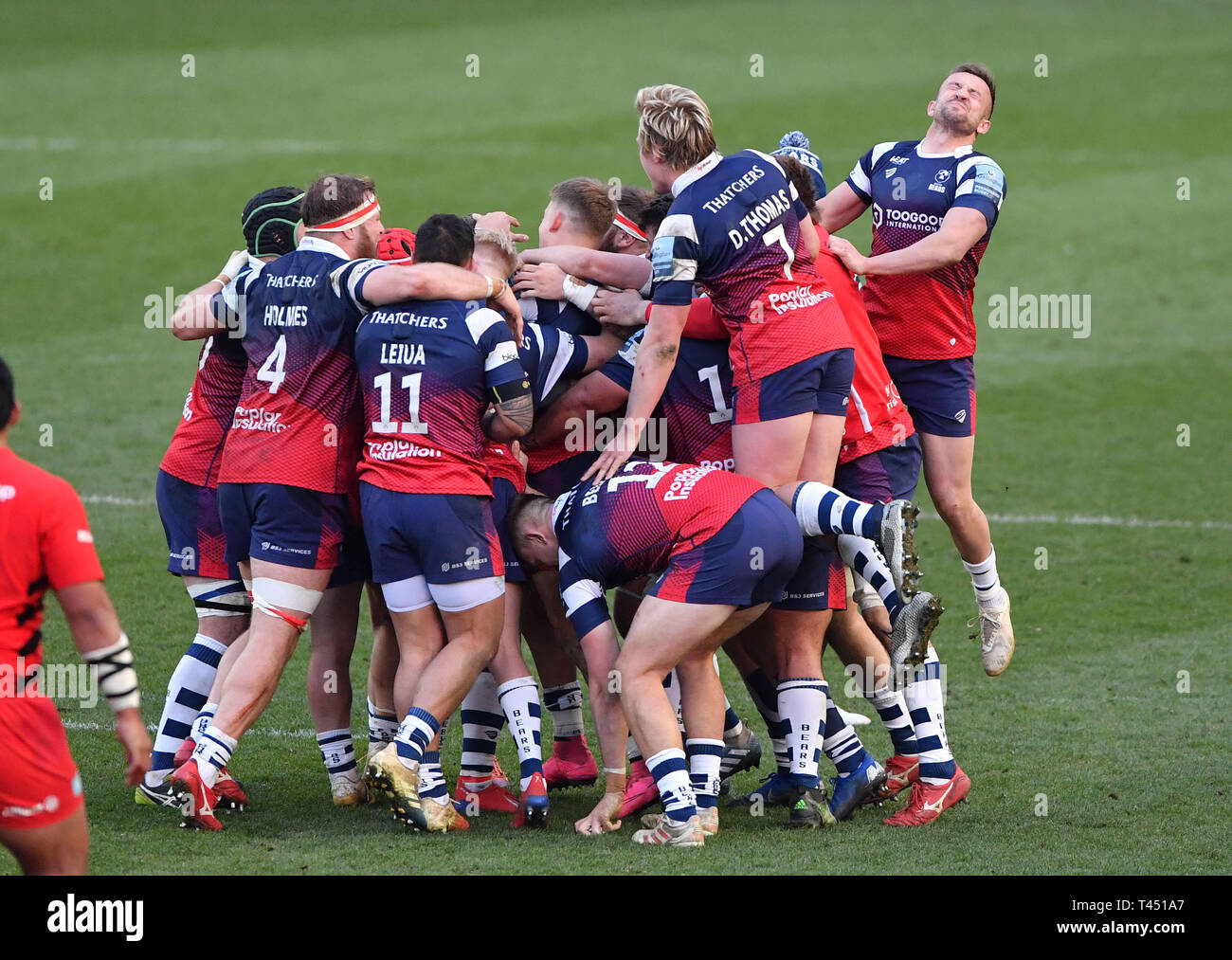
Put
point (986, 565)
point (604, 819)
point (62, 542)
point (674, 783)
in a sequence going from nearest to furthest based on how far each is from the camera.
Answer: point (62, 542)
point (674, 783)
point (604, 819)
point (986, 565)

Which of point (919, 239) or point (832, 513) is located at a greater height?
point (919, 239)

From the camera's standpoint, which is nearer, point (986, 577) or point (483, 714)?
point (483, 714)

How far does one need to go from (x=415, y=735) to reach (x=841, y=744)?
1.81 meters

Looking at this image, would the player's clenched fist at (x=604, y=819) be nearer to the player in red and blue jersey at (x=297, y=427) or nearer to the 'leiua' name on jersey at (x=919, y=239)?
the player in red and blue jersey at (x=297, y=427)

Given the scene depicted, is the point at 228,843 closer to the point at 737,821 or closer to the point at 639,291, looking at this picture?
the point at 737,821

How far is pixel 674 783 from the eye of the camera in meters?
6.00

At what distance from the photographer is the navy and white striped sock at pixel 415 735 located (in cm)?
617

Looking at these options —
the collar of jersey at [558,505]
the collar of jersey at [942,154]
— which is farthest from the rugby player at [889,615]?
the collar of jersey at [558,505]

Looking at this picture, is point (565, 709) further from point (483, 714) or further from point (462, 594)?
point (462, 594)

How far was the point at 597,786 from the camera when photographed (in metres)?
7.17

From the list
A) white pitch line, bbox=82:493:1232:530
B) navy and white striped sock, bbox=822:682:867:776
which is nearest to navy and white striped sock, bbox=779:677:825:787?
navy and white striped sock, bbox=822:682:867:776

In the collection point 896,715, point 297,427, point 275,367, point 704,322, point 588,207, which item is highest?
point 588,207

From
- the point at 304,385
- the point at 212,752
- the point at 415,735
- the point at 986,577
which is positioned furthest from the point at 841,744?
the point at 304,385

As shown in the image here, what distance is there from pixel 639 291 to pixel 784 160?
87 centimetres
